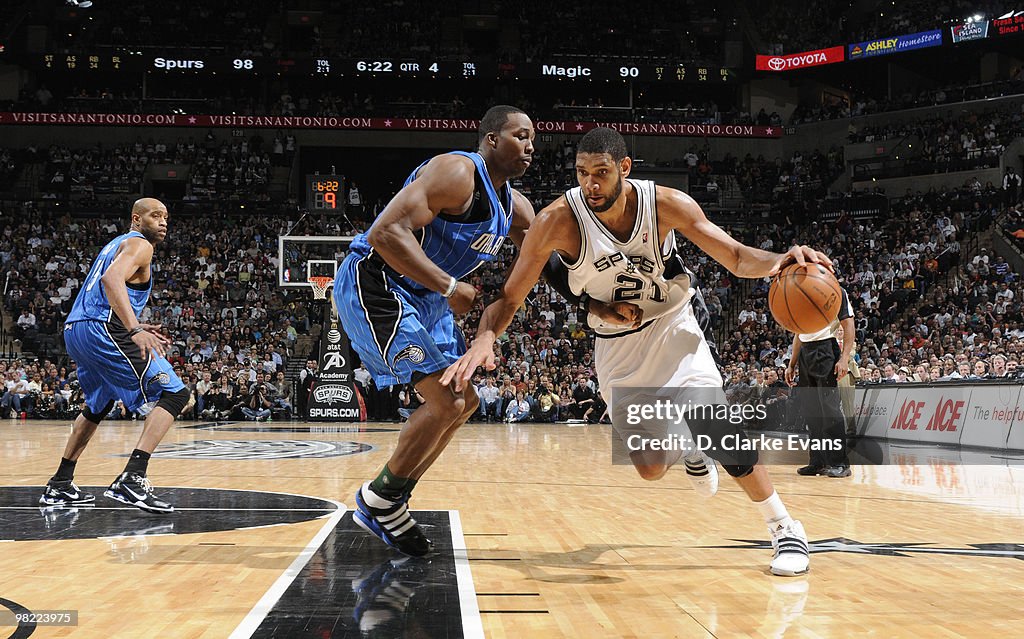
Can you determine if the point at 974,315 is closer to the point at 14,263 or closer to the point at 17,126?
the point at 14,263

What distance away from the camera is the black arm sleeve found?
4.29 meters

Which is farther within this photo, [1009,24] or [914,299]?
[1009,24]

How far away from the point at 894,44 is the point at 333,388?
20253 millimetres

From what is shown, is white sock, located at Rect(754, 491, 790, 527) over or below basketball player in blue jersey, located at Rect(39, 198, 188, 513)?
below

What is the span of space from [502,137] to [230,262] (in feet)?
67.3

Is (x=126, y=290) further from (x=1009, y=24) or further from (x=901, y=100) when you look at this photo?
(x=901, y=100)

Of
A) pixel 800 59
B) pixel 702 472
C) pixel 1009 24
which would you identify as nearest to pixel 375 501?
pixel 702 472

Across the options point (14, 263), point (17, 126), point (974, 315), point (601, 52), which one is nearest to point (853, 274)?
point (974, 315)

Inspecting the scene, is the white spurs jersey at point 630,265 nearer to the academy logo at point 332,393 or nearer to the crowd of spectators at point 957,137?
the academy logo at point 332,393

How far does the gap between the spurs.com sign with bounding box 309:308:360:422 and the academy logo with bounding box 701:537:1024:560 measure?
42.3ft

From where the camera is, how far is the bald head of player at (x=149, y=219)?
543 centimetres

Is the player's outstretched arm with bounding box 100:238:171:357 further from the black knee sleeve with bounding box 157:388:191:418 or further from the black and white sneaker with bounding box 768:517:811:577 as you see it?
the black and white sneaker with bounding box 768:517:811:577

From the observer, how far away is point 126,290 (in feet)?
17.0

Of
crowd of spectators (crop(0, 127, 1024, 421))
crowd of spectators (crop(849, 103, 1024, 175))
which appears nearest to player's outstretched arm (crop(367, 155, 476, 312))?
crowd of spectators (crop(0, 127, 1024, 421))
